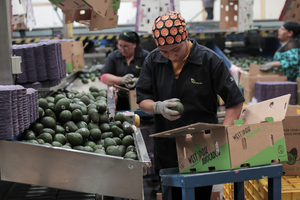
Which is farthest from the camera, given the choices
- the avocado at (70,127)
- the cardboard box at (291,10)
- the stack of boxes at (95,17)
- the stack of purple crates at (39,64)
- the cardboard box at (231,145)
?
the cardboard box at (291,10)

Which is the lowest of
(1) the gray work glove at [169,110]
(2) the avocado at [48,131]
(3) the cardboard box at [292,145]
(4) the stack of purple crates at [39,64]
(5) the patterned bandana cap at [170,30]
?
(3) the cardboard box at [292,145]

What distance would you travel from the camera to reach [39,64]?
2.70 metres

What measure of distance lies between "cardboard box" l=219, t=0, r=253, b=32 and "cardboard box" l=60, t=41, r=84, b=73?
2603 millimetres

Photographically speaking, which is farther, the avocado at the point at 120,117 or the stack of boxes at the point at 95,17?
the stack of boxes at the point at 95,17

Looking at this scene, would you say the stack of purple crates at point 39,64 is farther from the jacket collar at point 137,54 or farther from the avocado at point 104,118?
the jacket collar at point 137,54

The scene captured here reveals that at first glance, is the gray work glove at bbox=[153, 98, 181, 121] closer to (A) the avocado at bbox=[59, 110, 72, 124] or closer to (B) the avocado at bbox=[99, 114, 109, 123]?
(B) the avocado at bbox=[99, 114, 109, 123]

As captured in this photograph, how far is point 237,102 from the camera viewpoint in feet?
6.93

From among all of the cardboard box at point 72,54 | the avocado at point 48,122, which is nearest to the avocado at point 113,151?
the avocado at point 48,122

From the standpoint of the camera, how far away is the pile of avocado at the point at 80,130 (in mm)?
1972

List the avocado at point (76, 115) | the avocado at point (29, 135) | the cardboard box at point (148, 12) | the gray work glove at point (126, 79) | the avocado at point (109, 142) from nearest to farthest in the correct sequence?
the avocado at point (29, 135) < the avocado at point (109, 142) < the avocado at point (76, 115) < the gray work glove at point (126, 79) < the cardboard box at point (148, 12)

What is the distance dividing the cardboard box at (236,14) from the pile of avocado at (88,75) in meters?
2.61

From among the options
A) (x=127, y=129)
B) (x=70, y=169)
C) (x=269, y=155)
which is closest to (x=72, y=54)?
(x=127, y=129)

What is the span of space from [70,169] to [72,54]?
11.8 feet

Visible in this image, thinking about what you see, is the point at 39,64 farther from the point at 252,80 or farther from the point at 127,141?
the point at 252,80
